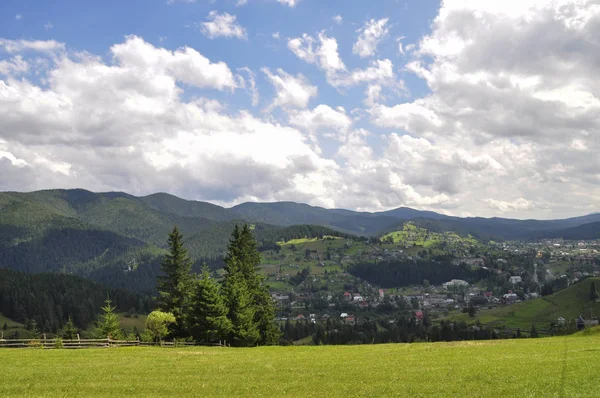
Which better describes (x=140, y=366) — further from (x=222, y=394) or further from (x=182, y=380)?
(x=222, y=394)

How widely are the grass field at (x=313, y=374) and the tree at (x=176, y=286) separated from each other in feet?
72.5

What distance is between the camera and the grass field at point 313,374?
27.4 meters

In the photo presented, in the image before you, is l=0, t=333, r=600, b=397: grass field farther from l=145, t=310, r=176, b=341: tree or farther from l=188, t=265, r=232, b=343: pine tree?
l=188, t=265, r=232, b=343: pine tree

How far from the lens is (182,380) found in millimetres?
32094

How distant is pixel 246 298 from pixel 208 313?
6228 millimetres

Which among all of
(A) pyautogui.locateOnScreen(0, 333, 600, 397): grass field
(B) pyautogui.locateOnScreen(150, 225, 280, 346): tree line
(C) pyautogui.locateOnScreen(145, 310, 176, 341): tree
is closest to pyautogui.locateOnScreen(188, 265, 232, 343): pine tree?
(B) pyautogui.locateOnScreen(150, 225, 280, 346): tree line

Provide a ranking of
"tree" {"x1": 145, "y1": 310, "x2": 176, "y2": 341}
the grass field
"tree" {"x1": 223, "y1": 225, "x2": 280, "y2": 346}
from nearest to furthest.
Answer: the grass field
"tree" {"x1": 145, "y1": 310, "x2": 176, "y2": 341}
"tree" {"x1": 223, "y1": 225, "x2": 280, "y2": 346}

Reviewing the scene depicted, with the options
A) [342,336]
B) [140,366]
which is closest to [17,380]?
[140,366]

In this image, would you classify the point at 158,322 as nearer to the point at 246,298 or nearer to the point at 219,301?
the point at 219,301

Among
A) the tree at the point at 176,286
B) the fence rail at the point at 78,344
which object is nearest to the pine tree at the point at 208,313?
the fence rail at the point at 78,344

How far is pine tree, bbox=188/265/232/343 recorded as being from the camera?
6206 centimetres

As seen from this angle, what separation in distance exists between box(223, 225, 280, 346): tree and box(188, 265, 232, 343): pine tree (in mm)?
1771

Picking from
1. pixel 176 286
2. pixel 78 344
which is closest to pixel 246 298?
pixel 176 286

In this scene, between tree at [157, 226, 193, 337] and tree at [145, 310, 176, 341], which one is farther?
tree at [157, 226, 193, 337]
